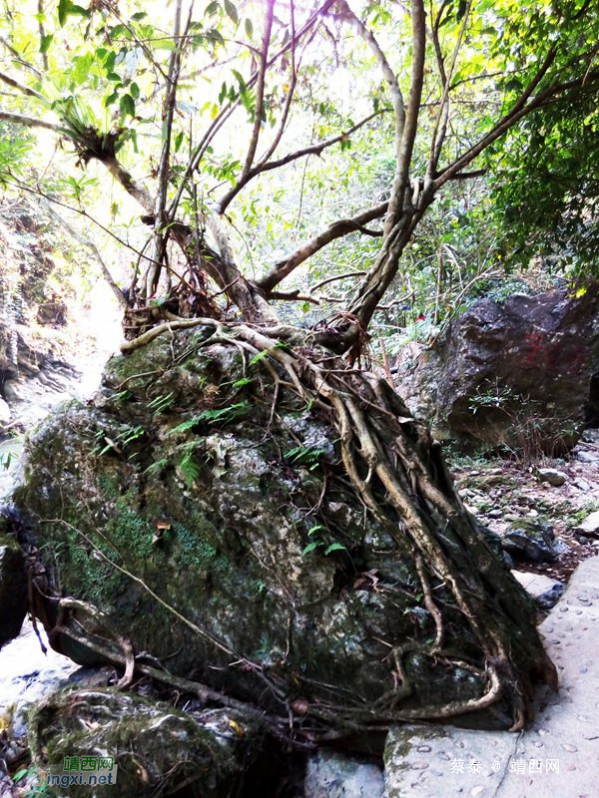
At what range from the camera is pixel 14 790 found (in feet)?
7.05

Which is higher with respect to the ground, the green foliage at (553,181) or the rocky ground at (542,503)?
the green foliage at (553,181)

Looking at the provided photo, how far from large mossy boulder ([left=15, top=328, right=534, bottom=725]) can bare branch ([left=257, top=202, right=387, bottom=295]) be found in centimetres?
117

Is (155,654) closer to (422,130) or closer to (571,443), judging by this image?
(571,443)

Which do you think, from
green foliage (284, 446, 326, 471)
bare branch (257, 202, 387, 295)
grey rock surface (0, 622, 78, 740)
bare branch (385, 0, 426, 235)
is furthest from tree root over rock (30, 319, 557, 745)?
Result: bare branch (385, 0, 426, 235)

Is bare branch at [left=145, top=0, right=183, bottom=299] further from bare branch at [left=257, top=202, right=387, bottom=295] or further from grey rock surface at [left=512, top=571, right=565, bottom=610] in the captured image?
grey rock surface at [left=512, top=571, right=565, bottom=610]

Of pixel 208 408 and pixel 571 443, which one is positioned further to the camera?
pixel 571 443

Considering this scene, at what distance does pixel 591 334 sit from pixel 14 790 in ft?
21.7

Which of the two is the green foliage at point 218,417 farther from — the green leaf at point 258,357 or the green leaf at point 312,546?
the green leaf at point 312,546

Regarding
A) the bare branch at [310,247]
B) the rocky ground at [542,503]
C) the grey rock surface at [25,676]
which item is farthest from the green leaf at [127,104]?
the rocky ground at [542,503]

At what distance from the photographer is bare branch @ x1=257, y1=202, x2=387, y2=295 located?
14.0 ft

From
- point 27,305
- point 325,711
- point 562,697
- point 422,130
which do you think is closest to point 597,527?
point 562,697

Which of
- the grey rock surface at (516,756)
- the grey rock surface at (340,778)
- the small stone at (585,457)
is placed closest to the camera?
the grey rock surface at (516,756)

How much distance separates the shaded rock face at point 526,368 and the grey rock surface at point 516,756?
4037 millimetres

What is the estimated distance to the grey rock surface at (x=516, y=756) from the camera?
1.84m
